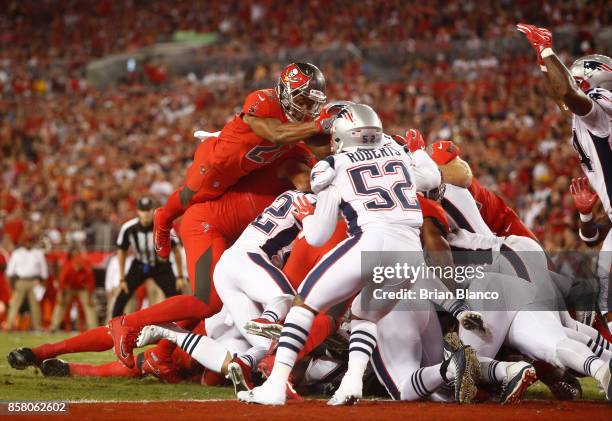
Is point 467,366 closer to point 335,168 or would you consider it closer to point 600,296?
point 335,168

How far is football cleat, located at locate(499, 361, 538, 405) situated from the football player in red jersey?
2152 millimetres

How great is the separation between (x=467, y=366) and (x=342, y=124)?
1625 millimetres

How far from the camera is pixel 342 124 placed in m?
5.42

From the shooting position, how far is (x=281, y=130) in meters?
6.34

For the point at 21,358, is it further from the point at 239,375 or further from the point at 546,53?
the point at 546,53

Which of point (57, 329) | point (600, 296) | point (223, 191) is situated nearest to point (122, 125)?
point (57, 329)

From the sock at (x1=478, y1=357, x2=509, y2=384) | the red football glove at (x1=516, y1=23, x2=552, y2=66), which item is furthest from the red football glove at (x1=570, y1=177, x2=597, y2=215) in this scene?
the sock at (x1=478, y1=357, x2=509, y2=384)

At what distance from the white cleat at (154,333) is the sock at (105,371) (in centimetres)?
72

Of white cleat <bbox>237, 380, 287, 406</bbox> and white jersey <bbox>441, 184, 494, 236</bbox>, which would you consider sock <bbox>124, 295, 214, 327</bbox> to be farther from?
white jersey <bbox>441, 184, 494, 236</bbox>

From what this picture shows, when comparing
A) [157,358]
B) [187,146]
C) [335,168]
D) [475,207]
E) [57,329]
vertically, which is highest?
[335,168]

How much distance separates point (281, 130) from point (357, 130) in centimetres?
109

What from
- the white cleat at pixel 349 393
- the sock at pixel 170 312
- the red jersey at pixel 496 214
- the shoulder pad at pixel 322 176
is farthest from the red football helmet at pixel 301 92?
the white cleat at pixel 349 393

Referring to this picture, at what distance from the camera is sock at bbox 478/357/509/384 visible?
511cm

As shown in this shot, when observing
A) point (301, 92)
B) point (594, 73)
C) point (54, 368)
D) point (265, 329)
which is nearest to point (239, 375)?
point (265, 329)
